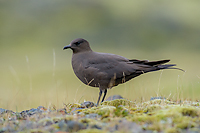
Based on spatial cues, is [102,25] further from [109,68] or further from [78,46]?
[109,68]

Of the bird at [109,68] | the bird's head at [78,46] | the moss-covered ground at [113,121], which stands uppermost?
the bird's head at [78,46]

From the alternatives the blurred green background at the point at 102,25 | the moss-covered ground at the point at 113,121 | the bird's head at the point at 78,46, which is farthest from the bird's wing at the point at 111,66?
the blurred green background at the point at 102,25

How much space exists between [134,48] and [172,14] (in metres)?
17.7

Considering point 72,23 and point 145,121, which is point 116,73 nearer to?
point 145,121

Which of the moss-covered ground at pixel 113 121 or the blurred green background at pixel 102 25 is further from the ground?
the blurred green background at pixel 102 25

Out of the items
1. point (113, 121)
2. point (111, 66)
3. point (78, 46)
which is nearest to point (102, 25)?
point (78, 46)

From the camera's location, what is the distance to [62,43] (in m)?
70.9

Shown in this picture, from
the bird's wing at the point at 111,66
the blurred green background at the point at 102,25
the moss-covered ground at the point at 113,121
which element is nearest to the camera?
the moss-covered ground at the point at 113,121

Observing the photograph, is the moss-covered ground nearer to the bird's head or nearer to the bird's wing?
the bird's wing

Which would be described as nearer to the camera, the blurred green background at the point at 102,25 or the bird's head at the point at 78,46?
the bird's head at the point at 78,46

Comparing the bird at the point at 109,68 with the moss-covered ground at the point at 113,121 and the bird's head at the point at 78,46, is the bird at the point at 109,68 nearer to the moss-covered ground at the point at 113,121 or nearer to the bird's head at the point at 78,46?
the bird's head at the point at 78,46

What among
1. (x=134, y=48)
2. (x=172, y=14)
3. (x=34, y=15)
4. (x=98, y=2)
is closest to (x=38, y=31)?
(x=34, y=15)

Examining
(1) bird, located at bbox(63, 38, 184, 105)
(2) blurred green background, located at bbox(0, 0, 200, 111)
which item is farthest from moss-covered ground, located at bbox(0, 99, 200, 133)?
(2) blurred green background, located at bbox(0, 0, 200, 111)

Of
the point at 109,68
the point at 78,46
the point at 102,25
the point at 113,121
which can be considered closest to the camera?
the point at 113,121
